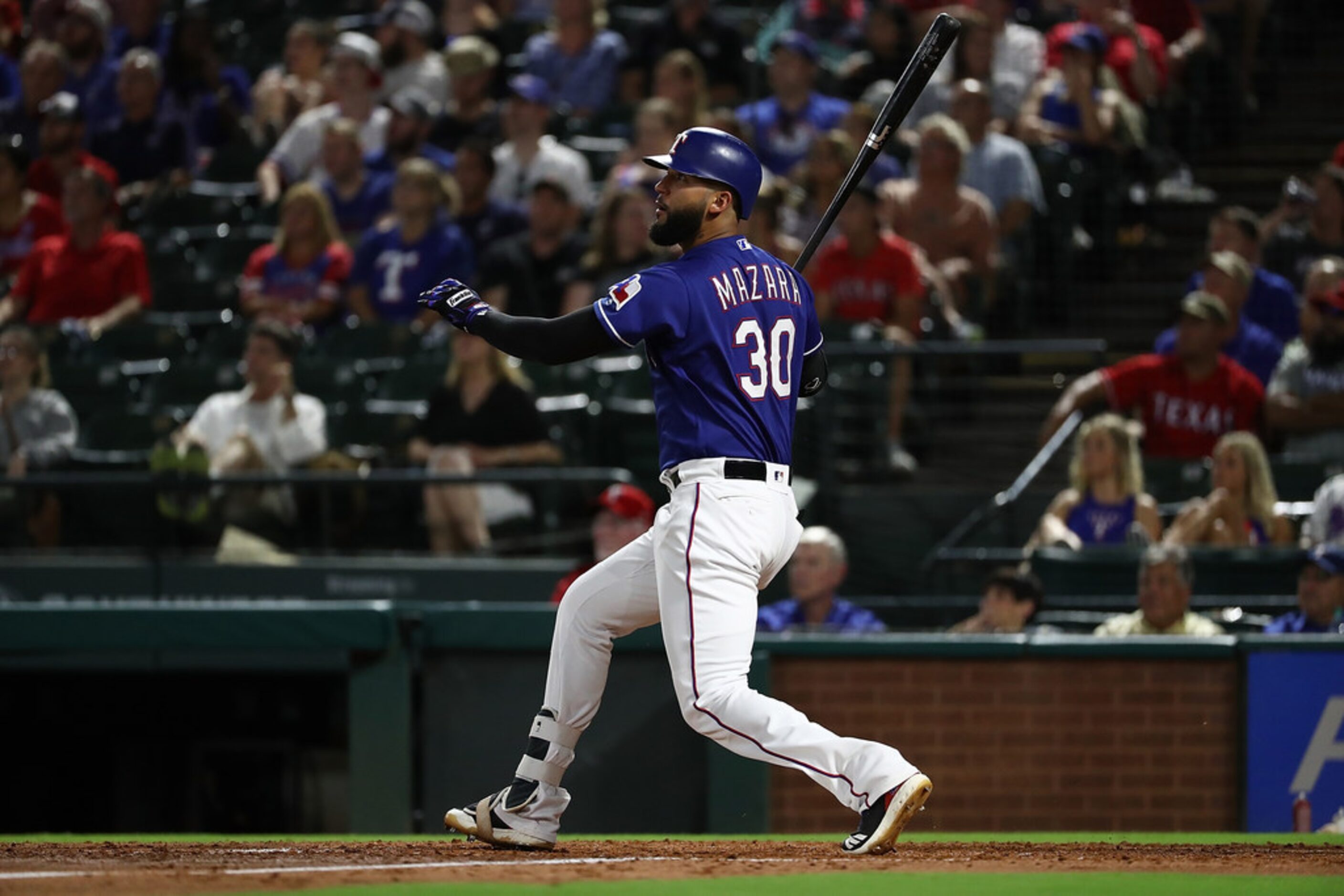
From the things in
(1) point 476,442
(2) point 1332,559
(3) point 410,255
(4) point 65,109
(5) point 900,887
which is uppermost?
(4) point 65,109

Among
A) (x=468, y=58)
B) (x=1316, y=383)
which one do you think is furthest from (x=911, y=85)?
(x=468, y=58)

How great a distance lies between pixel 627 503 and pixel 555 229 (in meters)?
2.92

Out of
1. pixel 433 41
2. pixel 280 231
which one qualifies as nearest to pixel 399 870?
pixel 280 231

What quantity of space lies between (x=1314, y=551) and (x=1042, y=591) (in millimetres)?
1014

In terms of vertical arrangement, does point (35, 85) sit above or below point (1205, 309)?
above

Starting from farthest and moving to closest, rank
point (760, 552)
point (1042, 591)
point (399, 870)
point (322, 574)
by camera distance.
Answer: point (322, 574) < point (1042, 591) < point (760, 552) < point (399, 870)

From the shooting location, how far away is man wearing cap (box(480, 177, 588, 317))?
9102 millimetres

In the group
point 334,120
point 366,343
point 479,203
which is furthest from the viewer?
point 334,120

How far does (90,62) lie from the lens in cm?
1220

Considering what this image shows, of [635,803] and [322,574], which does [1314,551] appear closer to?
[635,803]

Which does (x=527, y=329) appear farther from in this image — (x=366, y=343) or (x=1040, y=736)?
(x=366, y=343)

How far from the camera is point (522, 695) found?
271 inches

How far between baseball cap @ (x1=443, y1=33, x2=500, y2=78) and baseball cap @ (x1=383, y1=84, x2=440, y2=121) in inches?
11.1

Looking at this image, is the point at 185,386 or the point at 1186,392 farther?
the point at 185,386
